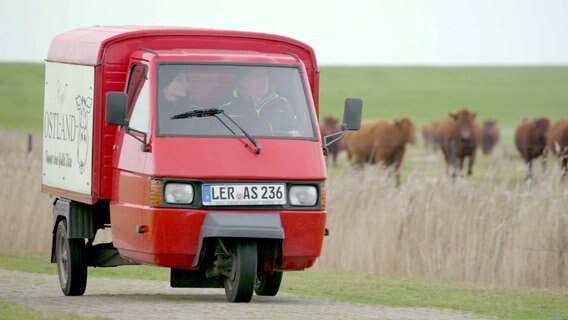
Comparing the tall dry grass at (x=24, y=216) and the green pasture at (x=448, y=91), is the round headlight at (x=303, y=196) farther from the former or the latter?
the green pasture at (x=448, y=91)

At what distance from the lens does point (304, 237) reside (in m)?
14.5

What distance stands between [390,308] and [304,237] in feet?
4.05

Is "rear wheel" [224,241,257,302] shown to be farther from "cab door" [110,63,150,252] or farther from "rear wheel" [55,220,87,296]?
"rear wheel" [55,220,87,296]

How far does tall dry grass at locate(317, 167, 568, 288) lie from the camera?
1945cm

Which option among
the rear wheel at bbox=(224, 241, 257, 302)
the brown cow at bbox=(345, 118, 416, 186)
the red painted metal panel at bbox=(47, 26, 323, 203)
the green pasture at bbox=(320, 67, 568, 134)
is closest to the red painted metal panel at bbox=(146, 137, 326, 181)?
the rear wheel at bbox=(224, 241, 257, 302)

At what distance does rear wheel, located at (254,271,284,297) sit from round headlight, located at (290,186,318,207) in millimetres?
1775

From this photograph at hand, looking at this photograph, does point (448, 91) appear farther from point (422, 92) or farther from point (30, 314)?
point (30, 314)

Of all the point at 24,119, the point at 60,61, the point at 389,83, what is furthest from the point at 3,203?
the point at 389,83

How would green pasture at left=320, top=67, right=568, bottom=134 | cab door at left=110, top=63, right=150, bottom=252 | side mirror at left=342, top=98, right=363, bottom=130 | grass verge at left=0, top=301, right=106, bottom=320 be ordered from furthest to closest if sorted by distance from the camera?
green pasture at left=320, top=67, right=568, bottom=134
side mirror at left=342, top=98, right=363, bottom=130
cab door at left=110, top=63, right=150, bottom=252
grass verge at left=0, top=301, right=106, bottom=320

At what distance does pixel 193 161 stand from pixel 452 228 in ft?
22.3

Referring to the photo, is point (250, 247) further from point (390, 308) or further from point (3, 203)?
point (3, 203)

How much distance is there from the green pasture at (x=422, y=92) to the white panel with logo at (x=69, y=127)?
76.2m

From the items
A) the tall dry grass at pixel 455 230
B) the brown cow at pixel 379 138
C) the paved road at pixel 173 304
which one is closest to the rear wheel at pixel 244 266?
the paved road at pixel 173 304

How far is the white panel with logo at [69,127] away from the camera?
15.6 metres
